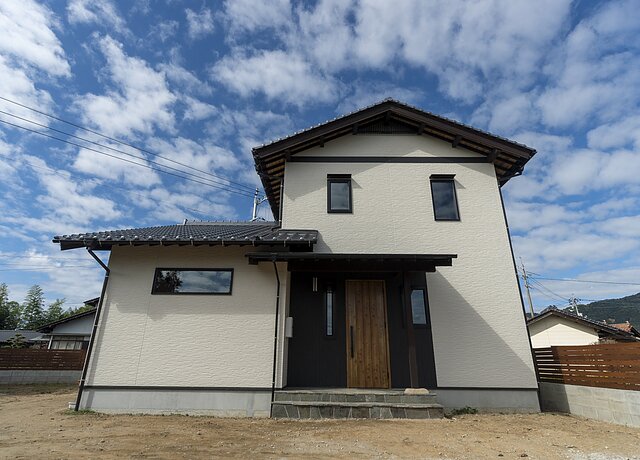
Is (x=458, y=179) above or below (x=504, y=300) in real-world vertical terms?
above

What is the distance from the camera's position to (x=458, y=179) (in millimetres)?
8516

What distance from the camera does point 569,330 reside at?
15.5 metres

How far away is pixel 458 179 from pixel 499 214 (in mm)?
1271

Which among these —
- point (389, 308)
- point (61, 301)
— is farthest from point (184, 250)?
point (61, 301)

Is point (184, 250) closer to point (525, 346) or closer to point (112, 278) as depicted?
point (112, 278)

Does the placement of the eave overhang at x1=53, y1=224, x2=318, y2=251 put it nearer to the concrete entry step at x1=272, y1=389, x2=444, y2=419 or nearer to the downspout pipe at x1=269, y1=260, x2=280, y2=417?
the downspout pipe at x1=269, y1=260, x2=280, y2=417

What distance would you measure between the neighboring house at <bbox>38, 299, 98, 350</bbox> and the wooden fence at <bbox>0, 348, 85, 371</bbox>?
8.32 meters

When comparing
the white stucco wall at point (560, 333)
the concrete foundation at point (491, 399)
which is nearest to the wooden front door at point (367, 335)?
the concrete foundation at point (491, 399)

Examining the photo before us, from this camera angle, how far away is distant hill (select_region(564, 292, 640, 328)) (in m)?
49.1

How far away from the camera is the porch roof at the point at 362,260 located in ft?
21.8

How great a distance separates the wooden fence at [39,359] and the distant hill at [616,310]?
58.2 m

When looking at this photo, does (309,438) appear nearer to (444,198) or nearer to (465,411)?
(465,411)

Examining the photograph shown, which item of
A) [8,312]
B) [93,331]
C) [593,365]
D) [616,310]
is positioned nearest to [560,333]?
[593,365]

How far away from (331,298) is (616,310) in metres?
63.8
